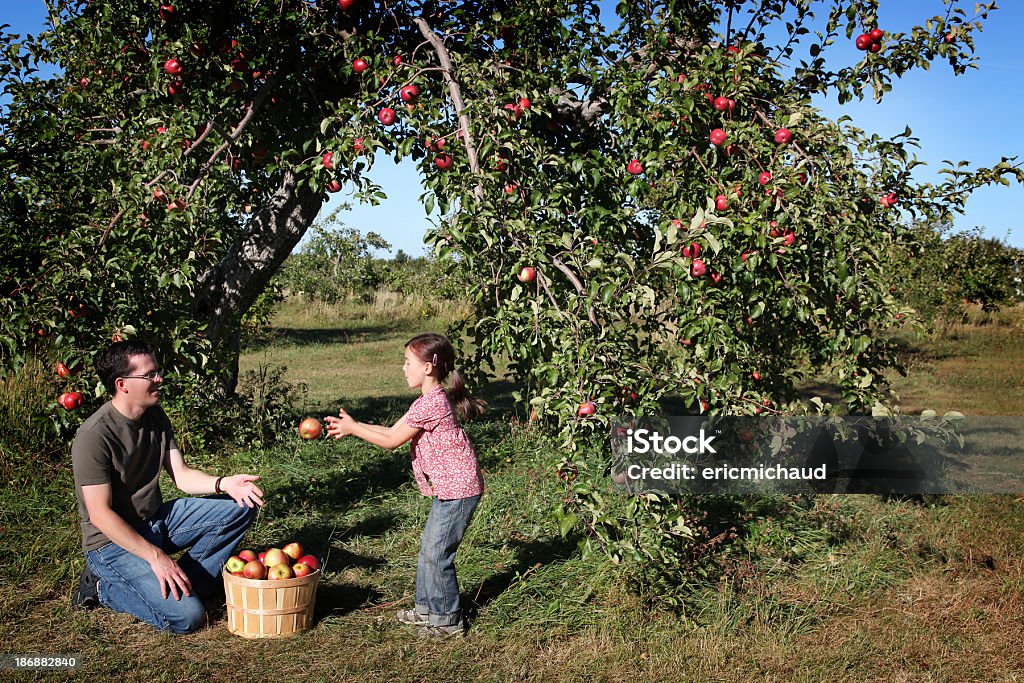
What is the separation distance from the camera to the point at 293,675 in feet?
10.0

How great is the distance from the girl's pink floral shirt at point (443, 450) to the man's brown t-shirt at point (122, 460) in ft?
3.58

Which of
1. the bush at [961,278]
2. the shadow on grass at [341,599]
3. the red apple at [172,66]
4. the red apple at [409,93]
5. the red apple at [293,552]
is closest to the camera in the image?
the red apple at [293,552]

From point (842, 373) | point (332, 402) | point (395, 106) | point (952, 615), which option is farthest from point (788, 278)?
point (332, 402)

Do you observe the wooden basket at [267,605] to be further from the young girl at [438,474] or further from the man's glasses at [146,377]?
the man's glasses at [146,377]

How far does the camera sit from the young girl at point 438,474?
3301mm

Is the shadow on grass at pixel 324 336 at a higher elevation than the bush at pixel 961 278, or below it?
below

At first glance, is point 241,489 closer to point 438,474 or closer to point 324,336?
point 438,474

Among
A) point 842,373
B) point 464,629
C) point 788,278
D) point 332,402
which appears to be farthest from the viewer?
point 332,402

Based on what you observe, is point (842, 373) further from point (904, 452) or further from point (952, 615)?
point (904, 452)

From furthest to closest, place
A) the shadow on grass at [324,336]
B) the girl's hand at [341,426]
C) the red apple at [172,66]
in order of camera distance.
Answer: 1. the shadow on grass at [324,336]
2. the red apple at [172,66]
3. the girl's hand at [341,426]

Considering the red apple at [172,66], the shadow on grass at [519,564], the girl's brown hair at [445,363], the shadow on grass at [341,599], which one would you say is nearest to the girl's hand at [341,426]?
the girl's brown hair at [445,363]

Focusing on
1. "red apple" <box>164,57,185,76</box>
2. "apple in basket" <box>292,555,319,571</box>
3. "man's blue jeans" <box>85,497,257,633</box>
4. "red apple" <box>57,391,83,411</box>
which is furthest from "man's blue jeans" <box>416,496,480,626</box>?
"red apple" <box>164,57,185,76</box>

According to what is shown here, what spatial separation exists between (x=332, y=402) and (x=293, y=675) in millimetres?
5617

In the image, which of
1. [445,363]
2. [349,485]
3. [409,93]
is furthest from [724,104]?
[349,485]
